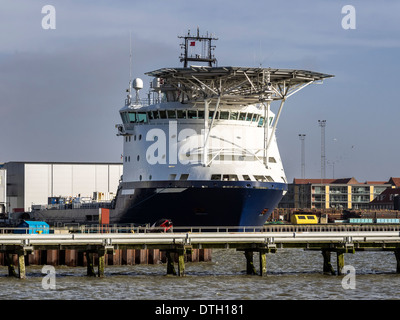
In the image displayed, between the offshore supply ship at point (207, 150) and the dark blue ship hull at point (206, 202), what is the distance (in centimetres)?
9

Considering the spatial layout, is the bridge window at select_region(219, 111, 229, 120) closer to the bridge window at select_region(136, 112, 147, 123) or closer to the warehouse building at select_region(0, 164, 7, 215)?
the bridge window at select_region(136, 112, 147, 123)

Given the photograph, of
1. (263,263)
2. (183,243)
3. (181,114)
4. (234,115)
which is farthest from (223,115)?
(183,243)

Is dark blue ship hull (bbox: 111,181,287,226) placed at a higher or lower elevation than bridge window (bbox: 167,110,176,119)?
lower

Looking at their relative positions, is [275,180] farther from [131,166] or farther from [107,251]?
[107,251]

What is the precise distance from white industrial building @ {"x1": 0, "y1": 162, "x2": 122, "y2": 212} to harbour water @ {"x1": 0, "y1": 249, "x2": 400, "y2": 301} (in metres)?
60.3

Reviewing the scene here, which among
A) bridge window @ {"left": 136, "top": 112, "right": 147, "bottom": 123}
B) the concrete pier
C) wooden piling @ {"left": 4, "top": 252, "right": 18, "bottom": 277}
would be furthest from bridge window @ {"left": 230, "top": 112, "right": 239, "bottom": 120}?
wooden piling @ {"left": 4, "top": 252, "right": 18, "bottom": 277}

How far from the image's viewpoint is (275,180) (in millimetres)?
86812

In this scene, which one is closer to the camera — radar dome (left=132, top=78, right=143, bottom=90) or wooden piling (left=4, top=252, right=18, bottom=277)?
wooden piling (left=4, top=252, right=18, bottom=277)

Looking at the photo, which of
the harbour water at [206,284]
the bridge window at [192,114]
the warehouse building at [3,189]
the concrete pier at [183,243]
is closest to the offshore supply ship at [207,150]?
the bridge window at [192,114]

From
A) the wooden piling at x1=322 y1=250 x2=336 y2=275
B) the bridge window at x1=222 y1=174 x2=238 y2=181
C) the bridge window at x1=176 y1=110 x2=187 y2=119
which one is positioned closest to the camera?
the wooden piling at x1=322 y1=250 x2=336 y2=275

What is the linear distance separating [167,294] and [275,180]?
3736cm

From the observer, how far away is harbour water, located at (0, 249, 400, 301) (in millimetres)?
50469
